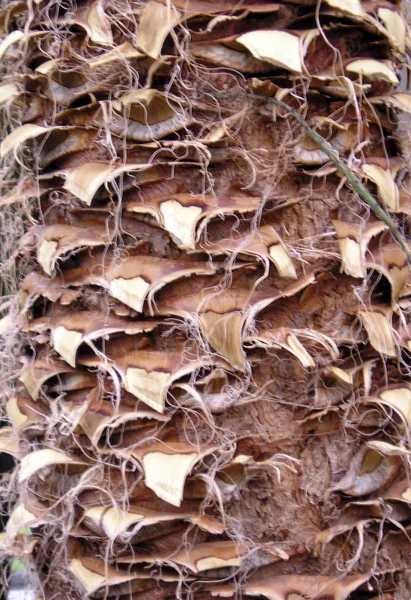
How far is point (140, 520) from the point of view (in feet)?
2.56

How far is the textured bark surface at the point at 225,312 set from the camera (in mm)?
788

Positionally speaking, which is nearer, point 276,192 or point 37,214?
point 276,192

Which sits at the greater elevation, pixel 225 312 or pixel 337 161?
pixel 337 161

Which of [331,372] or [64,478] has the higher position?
[331,372]

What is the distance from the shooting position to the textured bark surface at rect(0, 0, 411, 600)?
0.79 meters

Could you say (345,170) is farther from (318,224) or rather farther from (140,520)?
(140,520)

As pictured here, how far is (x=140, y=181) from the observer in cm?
82

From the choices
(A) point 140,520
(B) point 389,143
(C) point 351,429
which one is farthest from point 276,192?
(A) point 140,520

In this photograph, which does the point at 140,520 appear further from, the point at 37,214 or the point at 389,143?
the point at 389,143

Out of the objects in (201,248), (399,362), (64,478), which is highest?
(201,248)

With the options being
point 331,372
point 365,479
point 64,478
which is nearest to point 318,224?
point 331,372

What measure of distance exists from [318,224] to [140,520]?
0.39 m

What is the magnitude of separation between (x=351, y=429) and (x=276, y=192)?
0.93 feet

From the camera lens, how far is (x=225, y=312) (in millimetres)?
777
